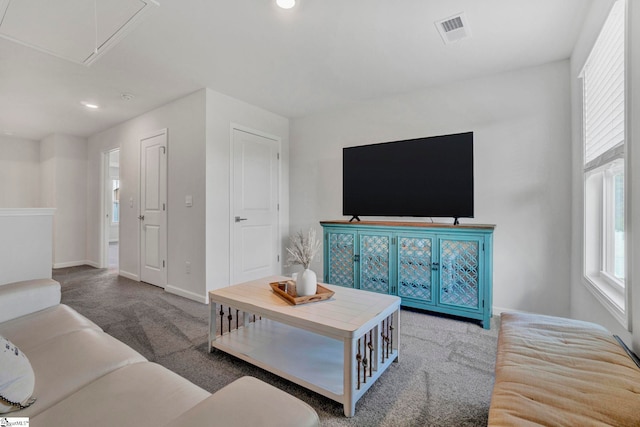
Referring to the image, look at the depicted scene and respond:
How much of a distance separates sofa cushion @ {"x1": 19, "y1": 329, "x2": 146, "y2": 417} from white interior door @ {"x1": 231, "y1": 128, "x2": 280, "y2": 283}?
7.52 feet

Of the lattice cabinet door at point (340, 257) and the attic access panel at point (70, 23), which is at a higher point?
the attic access panel at point (70, 23)

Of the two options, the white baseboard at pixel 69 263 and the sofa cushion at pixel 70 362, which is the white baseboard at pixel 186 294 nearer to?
the sofa cushion at pixel 70 362

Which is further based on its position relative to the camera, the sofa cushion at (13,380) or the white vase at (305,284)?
the white vase at (305,284)

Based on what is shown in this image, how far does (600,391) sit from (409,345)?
1415 millimetres

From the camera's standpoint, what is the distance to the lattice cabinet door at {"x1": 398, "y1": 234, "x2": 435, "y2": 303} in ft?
9.21

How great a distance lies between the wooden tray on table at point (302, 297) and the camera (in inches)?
70.1

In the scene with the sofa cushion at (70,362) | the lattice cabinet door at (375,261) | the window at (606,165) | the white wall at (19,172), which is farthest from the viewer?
the white wall at (19,172)

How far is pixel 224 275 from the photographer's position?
3.44 m

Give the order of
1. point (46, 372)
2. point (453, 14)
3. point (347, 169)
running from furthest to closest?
point (347, 169) → point (453, 14) → point (46, 372)

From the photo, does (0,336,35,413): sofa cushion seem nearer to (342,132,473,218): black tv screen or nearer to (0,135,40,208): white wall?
(342,132,473,218): black tv screen

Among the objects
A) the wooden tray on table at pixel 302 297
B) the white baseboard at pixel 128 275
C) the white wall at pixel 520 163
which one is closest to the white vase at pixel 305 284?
the wooden tray on table at pixel 302 297

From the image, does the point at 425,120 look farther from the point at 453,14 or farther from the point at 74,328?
the point at 74,328

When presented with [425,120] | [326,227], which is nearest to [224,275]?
[326,227]

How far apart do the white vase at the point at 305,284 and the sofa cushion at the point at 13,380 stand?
4.08 ft
